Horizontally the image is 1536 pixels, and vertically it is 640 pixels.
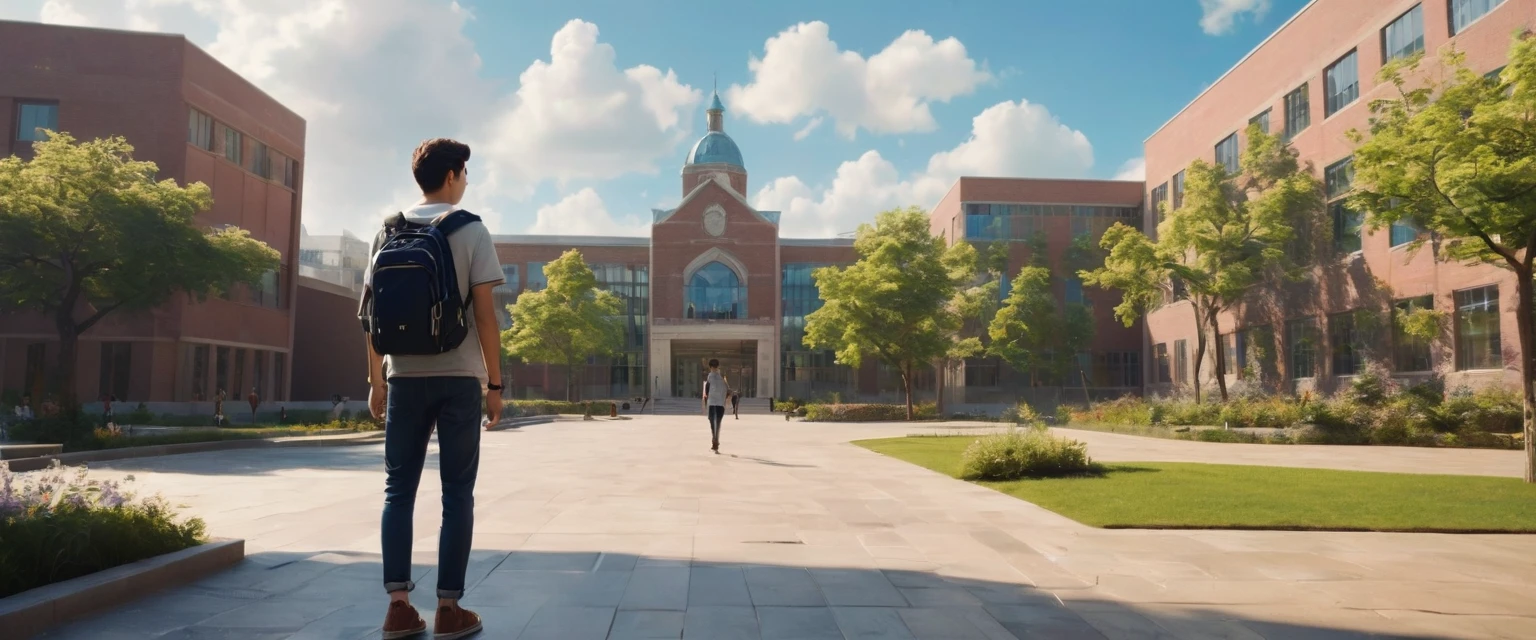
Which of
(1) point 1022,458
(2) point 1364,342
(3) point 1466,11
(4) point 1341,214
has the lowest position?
(1) point 1022,458

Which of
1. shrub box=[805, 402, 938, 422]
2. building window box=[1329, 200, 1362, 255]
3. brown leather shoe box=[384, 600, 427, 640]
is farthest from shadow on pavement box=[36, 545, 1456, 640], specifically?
shrub box=[805, 402, 938, 422]

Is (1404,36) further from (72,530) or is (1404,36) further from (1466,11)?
(72,530)

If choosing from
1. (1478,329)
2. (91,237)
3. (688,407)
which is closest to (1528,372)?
(1478,329)

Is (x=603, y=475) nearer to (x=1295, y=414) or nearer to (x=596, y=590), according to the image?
(x=596, y=590)

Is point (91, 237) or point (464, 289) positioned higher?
point (91, 237)

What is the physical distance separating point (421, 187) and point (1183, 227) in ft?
118

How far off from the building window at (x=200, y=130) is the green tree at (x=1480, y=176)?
37.8 metres

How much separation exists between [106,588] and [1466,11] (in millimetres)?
32978

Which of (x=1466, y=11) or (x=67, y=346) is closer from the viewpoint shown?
(x=1466, y=11)

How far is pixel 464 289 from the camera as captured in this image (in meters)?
4.25

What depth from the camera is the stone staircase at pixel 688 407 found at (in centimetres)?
5455

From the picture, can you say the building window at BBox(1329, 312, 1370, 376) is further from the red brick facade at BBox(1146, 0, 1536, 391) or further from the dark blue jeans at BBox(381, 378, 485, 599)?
the dark blue jeans at BBox(381, 378, 485, 599)

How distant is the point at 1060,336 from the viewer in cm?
5412

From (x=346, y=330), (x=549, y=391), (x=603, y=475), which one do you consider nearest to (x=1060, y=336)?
(x=549, y=391)
